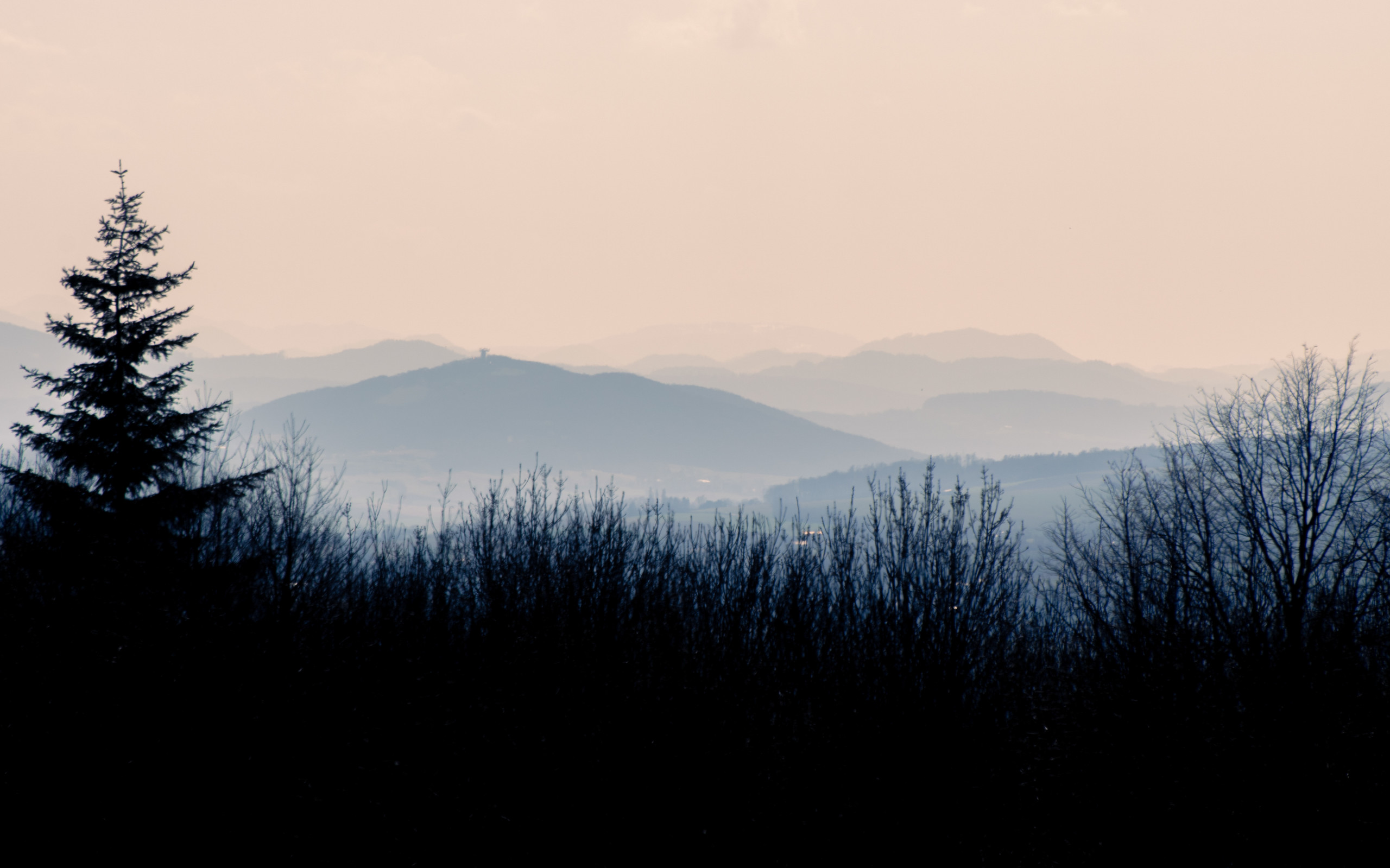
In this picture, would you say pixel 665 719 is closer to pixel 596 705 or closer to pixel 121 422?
Answer: pixel 596 705

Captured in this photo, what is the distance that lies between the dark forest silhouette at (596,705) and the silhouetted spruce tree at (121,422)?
73mm

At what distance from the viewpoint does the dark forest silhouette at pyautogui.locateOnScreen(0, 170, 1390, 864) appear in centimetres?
1486

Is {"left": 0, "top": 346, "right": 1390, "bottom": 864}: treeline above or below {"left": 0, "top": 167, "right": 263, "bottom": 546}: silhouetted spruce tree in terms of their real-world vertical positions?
below

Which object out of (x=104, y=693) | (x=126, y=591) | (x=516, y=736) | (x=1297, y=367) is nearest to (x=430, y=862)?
(x=516, y=736)

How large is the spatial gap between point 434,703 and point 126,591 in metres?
7.68

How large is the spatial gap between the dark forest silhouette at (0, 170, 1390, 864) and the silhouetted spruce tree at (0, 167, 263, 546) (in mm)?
73

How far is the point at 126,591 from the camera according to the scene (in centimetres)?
2011

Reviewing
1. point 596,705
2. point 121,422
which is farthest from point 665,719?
point 121,422

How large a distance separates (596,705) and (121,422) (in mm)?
13905

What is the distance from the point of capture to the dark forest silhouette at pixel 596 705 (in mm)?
14859

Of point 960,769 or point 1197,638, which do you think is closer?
point 960,769

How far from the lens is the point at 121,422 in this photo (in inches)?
858

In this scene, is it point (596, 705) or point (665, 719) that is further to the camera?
point (596, 705)

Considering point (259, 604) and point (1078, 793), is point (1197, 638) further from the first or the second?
point (259, 604)
